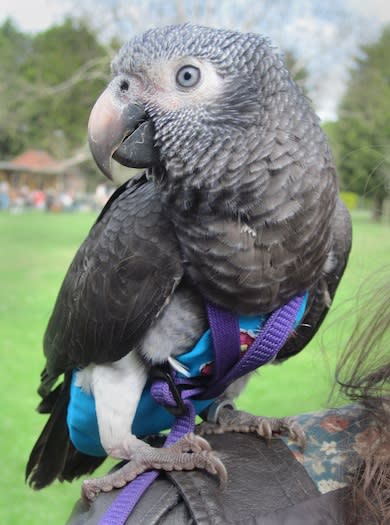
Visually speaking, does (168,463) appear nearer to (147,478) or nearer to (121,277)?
(147,478)

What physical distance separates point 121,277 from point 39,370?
302cm

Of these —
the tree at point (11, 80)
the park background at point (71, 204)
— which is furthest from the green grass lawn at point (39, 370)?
the tree at point (11, 80)

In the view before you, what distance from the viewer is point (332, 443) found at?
0.85 m

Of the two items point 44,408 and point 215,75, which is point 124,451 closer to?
point 44,408

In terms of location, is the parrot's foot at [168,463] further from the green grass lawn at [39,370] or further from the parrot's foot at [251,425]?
the green grass lawn at [39,370]

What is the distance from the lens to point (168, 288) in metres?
1.11

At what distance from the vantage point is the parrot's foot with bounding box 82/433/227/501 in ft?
2.80

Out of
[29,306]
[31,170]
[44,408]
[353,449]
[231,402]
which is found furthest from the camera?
[31,170]

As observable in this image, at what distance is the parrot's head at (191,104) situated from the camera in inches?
41.8

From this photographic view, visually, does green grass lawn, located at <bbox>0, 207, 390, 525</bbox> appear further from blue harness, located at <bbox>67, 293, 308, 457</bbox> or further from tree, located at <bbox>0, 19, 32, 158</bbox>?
tree, located at <bbox>0, 19, 32, 158</bbox>

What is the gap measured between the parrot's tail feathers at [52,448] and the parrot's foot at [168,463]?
0.46 metres

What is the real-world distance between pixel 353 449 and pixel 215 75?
2.43 feet

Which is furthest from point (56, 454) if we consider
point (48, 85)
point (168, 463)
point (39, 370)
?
point (48, 85)

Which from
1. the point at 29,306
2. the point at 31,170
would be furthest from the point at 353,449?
the point at 31,170
